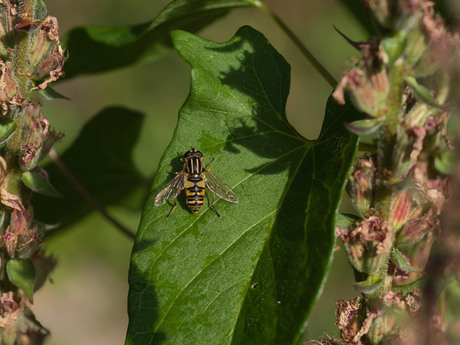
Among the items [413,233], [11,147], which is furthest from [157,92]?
[413,233]

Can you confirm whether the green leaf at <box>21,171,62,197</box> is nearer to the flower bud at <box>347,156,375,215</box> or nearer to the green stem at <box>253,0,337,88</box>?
the flower bud at <box>347,156,375,215</box>

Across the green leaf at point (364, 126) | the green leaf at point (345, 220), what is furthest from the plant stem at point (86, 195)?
the green leaf at point (364, 126)

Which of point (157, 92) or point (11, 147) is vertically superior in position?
point (11, 147)

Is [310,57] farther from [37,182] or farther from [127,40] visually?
[37,182]

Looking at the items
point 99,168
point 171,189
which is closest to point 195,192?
point 171,189

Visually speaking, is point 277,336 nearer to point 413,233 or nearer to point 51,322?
point 413,233

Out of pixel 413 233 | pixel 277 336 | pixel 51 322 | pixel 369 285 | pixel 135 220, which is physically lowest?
pixel 51 322
